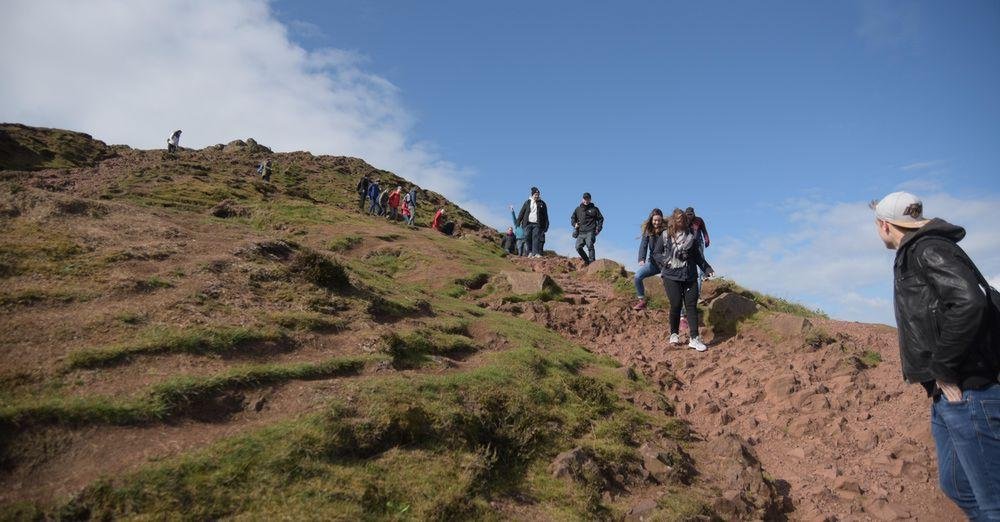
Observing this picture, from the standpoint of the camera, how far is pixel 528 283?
46.8 ft

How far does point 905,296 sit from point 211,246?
30.6 feet

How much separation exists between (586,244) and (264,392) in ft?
46.5

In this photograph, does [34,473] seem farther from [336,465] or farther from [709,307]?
[709,307]

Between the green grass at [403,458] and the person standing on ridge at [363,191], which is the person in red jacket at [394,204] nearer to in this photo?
the person standing on ridge at [363,191]

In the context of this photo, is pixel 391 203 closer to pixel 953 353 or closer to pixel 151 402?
pixel 151 402

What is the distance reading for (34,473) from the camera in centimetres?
408

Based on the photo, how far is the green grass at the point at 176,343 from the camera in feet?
18.0

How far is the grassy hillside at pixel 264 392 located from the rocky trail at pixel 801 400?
1.10 metres

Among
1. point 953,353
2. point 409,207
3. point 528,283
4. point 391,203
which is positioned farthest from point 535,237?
point 953,353

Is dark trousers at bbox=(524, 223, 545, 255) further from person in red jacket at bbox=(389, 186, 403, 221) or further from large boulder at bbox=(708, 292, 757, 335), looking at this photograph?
person in red jacket at bbox=(389, 186, 403, 221)

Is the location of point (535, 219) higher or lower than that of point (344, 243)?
higher

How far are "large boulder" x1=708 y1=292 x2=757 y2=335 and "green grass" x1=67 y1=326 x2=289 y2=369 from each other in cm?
847

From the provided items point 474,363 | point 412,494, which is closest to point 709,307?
point 474,363

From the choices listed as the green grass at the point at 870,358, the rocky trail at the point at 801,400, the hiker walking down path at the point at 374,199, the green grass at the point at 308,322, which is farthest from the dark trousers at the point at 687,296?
Answer: the hiker walking down path at the point at 374,199
